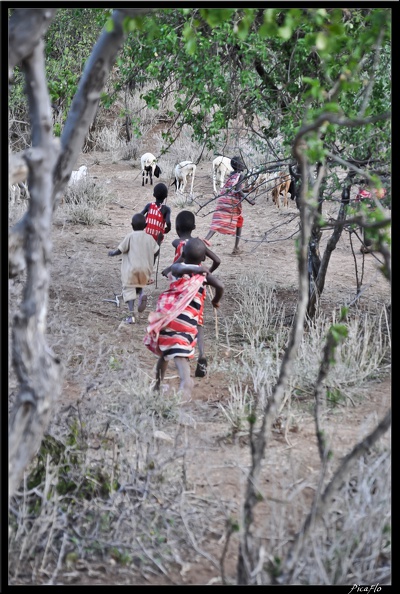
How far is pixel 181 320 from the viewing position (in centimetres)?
541

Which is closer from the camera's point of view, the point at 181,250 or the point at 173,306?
the point at 173,306

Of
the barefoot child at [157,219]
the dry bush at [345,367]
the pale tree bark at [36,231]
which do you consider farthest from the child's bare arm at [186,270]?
the pale tree bark at [36,231]

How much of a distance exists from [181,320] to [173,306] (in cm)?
12

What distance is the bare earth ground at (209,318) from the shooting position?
406 cm

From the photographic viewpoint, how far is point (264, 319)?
23.6 ft

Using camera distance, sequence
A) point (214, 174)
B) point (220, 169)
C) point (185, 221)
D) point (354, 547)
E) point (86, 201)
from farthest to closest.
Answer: point (220, 169), point (214, 174), point (86, 201), point (185, 221), point (354, 547)

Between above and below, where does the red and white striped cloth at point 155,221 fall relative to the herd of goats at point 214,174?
below

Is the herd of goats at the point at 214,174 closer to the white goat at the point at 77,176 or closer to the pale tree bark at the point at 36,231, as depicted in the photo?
the white goat at the point at 77,176

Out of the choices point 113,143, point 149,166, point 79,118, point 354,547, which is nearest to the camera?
point 79,118

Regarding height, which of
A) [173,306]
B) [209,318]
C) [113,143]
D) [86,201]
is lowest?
[209,318]

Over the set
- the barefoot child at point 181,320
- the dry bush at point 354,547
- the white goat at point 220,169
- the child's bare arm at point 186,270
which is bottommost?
the dry bush at point 354,547

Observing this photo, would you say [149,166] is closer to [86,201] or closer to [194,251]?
[86,201]

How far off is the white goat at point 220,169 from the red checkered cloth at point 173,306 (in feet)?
27.1

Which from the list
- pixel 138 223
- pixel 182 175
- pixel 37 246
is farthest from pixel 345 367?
pixel 182 175
